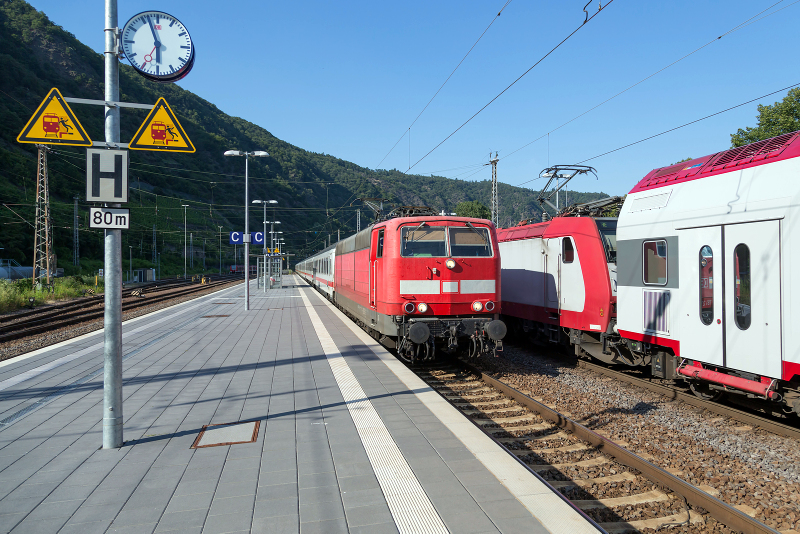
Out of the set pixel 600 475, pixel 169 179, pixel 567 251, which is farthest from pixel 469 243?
→ pixel 169 179

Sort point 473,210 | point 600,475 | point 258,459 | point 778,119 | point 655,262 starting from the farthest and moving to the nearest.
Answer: point 473,210, point 778,119, point 655,262, point 600,475, point 258,459

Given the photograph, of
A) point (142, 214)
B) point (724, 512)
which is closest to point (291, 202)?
point (142, 214)

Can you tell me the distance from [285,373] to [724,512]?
20.6 feet

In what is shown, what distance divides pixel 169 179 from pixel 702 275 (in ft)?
307

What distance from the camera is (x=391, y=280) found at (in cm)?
952

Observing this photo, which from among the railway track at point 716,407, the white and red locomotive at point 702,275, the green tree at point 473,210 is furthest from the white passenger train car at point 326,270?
the green tree at point 473,210

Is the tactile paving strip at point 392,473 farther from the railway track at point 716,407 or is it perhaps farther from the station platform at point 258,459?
the railway track at point 716,407

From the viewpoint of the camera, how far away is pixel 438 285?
9492 mm

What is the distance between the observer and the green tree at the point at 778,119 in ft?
69.1

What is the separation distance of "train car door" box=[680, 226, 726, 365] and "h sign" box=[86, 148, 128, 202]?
7383mm

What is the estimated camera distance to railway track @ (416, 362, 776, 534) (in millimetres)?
4281

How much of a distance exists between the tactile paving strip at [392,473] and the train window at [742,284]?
15.8ft

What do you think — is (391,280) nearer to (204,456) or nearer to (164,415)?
(164,415)

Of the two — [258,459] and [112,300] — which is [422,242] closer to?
[258,459]
